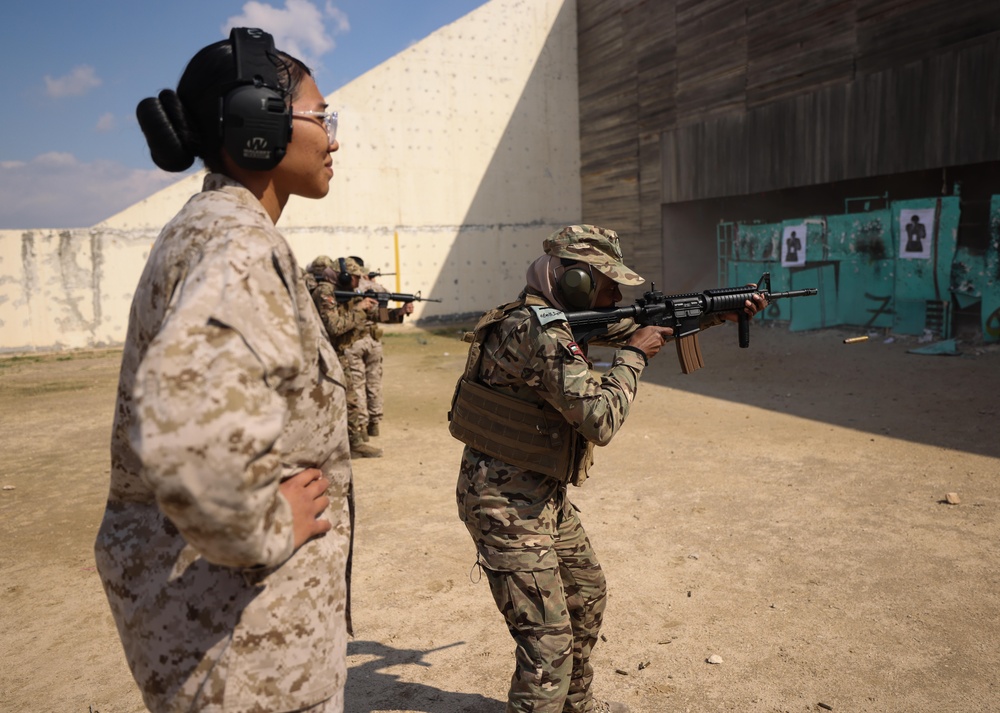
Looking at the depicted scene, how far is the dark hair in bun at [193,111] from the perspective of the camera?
1549mm

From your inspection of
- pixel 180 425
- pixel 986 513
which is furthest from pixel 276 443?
pixel 986 513

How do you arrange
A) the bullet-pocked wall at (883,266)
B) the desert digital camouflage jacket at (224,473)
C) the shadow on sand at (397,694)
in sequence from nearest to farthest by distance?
1. the desert digital camouflage jacket at (224,473)
2. the shadow on sand at (397,694)
3. the bullet-pocked wall at (883,266)

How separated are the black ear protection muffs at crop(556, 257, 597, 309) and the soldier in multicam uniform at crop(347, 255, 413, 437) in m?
4.89

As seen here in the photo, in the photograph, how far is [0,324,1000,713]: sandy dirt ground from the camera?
3465 millimetres

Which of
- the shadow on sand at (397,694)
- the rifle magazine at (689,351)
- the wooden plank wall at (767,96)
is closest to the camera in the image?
the shadow on sand at (397,694)

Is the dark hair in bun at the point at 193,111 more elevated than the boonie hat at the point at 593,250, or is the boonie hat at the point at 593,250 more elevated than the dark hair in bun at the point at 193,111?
the dark hair in bun at the point at 193,111

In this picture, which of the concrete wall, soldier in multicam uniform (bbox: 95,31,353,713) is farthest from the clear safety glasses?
the concrete wall

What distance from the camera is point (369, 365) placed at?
834 cm

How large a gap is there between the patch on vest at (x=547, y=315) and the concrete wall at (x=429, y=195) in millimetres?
16171

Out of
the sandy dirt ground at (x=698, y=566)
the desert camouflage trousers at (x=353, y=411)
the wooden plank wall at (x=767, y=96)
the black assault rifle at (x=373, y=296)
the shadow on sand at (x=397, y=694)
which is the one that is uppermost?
the wooden plank wall at (x=767, y=96)

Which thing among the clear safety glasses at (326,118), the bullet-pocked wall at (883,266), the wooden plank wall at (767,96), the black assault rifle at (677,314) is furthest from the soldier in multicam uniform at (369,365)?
the bullet-pocked wall at (883,266)

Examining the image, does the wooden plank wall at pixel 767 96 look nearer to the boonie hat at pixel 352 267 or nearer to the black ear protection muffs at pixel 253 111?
the boonie hat at pixel 352 267

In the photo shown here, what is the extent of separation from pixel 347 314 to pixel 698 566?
13.6 ft

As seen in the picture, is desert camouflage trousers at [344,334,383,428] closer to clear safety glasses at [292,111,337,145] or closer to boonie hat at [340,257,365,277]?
boonie hat at [340,257,365,277]
